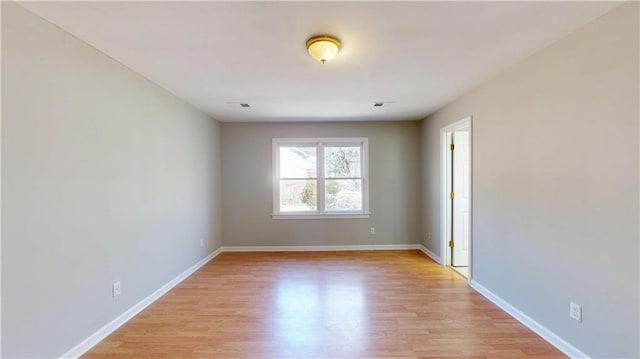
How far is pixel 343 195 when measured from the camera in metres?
5.33

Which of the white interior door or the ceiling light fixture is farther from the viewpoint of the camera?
the white interior door

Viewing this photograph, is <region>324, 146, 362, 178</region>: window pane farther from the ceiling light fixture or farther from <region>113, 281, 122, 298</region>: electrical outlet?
<region>113, 281, 122, 298</region>: electrical outlet

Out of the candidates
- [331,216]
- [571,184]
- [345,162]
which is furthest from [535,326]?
[345,162]

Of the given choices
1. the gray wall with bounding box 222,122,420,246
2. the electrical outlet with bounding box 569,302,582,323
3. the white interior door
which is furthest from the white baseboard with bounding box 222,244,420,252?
the electrical outlet with bounding box 569,302,582,323

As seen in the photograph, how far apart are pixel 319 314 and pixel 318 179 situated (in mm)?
2834

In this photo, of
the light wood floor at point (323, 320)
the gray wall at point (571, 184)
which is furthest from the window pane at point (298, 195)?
the gray wall at point (571, 184)

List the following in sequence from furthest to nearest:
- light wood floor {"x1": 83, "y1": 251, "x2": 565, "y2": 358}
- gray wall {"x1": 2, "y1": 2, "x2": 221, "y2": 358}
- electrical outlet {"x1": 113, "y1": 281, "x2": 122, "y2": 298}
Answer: electrical outlet {"x1": 113, "y1": 281, "x2": 122, "y2": 298} < light wood floor {"x1": 83, "y1": 251, "x2": 565, "y2": 358} < gray wall {"x1": 2, "y1": 2, "x2": 221, "y2": 358}

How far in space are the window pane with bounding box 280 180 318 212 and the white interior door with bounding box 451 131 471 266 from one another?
2.35 meters

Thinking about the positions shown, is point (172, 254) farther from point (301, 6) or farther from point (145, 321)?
point (301, 6)

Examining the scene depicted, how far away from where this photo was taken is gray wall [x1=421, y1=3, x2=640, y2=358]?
173 centimetres

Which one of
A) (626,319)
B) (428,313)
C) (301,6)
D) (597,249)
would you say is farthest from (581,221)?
(301,6)

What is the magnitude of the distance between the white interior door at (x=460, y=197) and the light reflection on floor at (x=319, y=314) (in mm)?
1699

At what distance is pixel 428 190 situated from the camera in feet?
15.9

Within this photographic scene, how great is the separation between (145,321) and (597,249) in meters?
3.63
